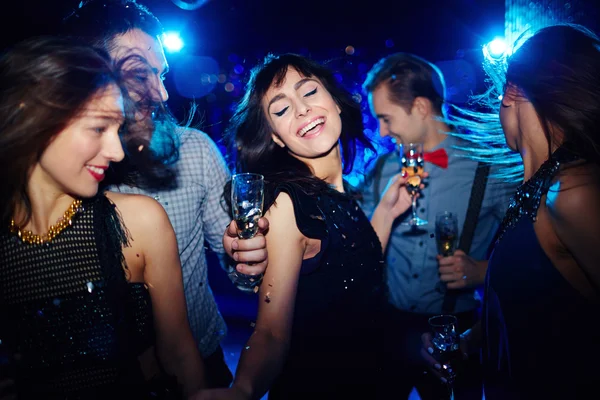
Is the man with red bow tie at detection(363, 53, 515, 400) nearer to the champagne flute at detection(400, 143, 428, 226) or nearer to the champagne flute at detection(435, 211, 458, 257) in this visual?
the champagne flute at detection(435, 211, 458, 257)

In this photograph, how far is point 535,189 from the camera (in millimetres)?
1751

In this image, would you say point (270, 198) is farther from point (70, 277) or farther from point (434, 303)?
point (434, 303)

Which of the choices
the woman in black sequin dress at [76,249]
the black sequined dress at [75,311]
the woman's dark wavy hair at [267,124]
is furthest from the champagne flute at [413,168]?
the black sequined dress at [75,311]

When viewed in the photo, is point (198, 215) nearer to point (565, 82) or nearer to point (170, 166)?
point (170, 166)

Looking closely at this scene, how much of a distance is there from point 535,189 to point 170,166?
6.28 ft

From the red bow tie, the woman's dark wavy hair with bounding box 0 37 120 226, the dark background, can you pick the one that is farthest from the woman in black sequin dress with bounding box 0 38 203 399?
the dark background

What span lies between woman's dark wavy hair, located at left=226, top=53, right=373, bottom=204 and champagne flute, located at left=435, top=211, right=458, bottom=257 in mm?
1001

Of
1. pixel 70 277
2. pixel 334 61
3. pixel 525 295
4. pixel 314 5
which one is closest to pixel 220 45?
pixel 314 5

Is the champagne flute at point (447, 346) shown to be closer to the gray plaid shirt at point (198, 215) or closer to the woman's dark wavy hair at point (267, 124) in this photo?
the woman's dark wavy hair at point (267, 124)

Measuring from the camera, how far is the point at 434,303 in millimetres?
3211

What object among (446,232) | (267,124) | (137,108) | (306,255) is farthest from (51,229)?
(446,232)

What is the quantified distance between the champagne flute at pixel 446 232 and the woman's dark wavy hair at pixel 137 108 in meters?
1.84

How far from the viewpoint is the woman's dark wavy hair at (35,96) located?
159 cm

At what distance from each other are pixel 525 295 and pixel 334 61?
5.47 ft
